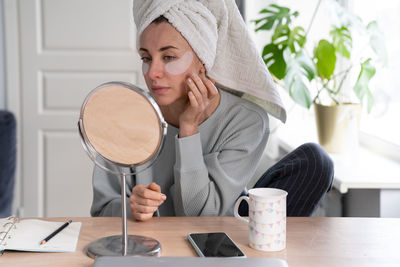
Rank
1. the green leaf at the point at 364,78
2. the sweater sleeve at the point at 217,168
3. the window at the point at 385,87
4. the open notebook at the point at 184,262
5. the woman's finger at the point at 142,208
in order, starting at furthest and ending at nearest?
the window at the point at 385,87 < the green leaf at the point at 364,78 < the sweater sleeve at the point at 217,168 < the woman's finger at the point at 142,208 < the open notebook at the point at 184,262

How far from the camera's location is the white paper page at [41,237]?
3.28 ft

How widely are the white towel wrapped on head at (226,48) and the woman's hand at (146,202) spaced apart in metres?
0.41

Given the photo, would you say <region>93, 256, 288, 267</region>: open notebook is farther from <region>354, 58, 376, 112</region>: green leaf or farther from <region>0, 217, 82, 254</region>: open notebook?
<region>354, 58, 376, 112</region>: green leaf

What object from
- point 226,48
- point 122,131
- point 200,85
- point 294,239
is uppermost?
point 226,48

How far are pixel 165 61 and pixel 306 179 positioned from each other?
475 millimetres

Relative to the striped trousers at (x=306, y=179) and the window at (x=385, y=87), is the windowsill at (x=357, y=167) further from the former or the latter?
the striped trousers at (x=306, y=179)

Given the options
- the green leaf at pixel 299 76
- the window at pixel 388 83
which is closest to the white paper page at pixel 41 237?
the green leaf at pixel 299 76

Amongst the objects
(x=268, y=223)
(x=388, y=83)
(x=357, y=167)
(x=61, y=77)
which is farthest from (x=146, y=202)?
(x=61, y=77)

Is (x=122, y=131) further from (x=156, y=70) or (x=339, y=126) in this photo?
(x=339, y=126)

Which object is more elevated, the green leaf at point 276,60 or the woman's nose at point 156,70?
the green leaf at point 276,60

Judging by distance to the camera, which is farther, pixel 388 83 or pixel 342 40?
pixel 388 83

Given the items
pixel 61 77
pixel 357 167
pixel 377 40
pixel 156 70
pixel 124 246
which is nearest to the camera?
pixel 124 246

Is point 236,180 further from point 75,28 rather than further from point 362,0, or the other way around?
point 75,28

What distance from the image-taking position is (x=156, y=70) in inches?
52.8
